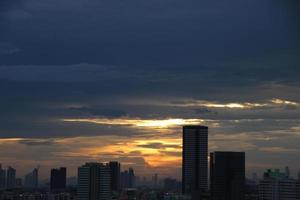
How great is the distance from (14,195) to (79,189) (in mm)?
14086

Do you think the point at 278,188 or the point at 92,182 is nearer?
the point at 278,188

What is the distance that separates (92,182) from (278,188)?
24.8 metres

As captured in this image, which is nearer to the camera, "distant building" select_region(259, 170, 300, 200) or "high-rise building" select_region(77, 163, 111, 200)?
"distant building" select_region(259, 170, 300, 200)

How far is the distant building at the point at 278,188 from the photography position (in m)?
61.8

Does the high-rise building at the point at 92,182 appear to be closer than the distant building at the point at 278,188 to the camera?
No

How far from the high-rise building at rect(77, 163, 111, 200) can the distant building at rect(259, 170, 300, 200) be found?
2121 centimetres

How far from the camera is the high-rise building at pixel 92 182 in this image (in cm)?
7572

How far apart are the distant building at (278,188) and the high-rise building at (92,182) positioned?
21211mm

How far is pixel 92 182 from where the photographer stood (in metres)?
75.8

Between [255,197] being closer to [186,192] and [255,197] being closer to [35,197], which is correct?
[186,192]

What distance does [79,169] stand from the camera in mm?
77875

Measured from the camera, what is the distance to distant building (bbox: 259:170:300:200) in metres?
61.8

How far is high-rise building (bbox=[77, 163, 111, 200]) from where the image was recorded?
75.7 m

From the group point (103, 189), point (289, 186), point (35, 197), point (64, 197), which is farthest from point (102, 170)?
point (289, 186)
